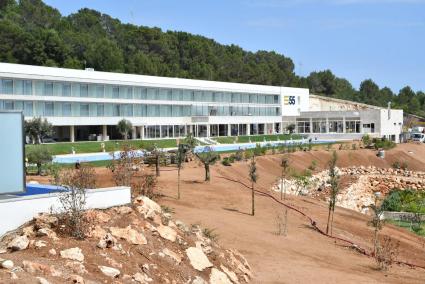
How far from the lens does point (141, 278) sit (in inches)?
586

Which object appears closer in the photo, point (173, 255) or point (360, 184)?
point (173, 255)

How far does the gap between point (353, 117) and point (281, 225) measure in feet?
223

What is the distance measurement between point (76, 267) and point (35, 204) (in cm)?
331

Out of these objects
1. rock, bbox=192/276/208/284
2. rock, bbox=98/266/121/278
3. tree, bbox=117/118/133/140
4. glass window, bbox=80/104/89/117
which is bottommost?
rock, bbox=192/276/208/284

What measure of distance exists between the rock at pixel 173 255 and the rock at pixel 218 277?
3.62ft

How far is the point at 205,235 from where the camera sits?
68.9ft

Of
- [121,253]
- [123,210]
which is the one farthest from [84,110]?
[121,253]

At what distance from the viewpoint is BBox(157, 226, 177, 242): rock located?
18062 millimetres

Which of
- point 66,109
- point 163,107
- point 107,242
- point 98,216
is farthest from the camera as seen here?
point 163,107

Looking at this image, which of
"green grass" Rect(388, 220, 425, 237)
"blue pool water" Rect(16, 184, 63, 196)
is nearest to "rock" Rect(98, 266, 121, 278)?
"blue pool water" Rect(16, 184, 63, 196)

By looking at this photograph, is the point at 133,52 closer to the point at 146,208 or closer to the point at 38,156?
the point at 38,156

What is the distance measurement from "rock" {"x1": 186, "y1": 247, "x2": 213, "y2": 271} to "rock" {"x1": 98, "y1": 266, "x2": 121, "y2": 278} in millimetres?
3364

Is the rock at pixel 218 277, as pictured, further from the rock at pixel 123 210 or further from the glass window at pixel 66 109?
the glass window at pixel 66 109

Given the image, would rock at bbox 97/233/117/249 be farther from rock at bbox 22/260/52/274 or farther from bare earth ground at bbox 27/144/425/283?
bare earth ground at bbox 27/144/425/283
